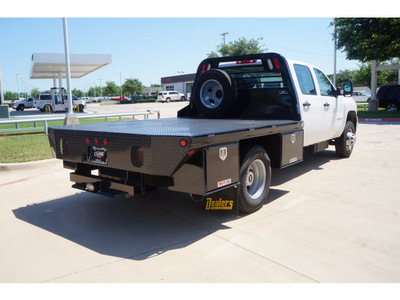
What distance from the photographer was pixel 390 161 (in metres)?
8.07

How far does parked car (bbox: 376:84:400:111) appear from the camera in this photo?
23781 mm

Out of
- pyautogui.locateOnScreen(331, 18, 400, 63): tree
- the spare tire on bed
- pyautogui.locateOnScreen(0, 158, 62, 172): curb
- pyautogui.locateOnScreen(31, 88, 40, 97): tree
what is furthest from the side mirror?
pyautogui.locateOnScreen(31, 88, 40, 97): tree

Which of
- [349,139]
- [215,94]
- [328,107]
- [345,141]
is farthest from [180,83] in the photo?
[215,94]

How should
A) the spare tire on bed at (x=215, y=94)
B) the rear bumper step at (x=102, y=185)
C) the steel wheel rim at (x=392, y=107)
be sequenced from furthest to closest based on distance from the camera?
the steel wheel rim at (x=392, y=107), the spare tire on bed at (x=215, y=94), the rear bumper step at (x=102, y=185)

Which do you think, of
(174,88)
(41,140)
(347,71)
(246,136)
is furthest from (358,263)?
(347,71)

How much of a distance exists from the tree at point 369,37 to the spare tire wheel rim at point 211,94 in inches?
693

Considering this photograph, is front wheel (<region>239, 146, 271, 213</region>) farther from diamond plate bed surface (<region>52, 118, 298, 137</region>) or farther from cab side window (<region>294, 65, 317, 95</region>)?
cab side window (<region>294, 65, 317, 95</region>)

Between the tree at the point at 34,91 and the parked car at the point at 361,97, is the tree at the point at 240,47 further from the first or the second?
the tree at the point at 34,91

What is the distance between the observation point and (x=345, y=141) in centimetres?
830

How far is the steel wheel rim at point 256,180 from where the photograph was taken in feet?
15.5

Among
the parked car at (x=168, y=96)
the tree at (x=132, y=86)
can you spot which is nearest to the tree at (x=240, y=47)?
the parked car at (x=168, y=96)

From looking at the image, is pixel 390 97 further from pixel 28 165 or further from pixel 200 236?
pixel 200 236

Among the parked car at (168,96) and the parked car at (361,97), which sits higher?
the parked car at (168,96)

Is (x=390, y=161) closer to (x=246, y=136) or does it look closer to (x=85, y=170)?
(x=246, y=136)
